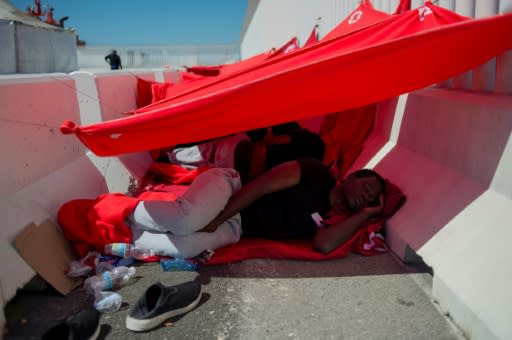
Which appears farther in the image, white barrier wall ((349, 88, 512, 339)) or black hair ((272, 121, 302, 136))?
black hair ((272, 121, 302, 136))

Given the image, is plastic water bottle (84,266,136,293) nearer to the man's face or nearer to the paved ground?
the paved ground

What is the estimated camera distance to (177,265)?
2.26m

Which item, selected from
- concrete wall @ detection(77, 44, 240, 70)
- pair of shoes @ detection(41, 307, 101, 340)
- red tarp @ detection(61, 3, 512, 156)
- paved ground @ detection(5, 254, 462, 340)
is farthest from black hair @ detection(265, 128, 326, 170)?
concrete wall @ detection(77, 44, 240, 70)

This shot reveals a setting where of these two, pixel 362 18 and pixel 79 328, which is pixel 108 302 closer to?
pixel 79 328

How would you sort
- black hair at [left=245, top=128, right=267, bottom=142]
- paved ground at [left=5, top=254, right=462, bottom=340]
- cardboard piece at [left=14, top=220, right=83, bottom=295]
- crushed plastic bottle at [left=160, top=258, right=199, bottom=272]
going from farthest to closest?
1. black hair at [left=245, top=128, right=267, bottom=142]
2. crushed plastic bottle at [left=160, top=258, right=199, bottom=272]
3. cardboard piece at [left=14, top=220, right=83, bottom=295]
4. paved ground at [left=5, top=254, right=462, bottom=340]

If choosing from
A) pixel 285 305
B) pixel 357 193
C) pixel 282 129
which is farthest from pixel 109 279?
pixel 282 129

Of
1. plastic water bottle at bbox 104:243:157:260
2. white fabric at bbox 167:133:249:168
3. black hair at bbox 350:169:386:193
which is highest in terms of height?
black hair at bbox 350:169:386:193

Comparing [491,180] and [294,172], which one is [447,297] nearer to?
[491,180]

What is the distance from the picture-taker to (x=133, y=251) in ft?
7.73

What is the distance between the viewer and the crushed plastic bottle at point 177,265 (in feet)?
7.35

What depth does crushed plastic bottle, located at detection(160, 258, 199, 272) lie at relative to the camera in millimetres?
2240

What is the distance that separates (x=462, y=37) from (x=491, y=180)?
68cm

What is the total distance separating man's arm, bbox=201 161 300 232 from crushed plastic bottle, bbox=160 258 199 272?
33cm

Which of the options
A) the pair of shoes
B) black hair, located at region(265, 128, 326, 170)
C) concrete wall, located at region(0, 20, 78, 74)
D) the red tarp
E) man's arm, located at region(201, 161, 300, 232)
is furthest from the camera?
concrete wall, located at region(0, 20, 78, 74)
